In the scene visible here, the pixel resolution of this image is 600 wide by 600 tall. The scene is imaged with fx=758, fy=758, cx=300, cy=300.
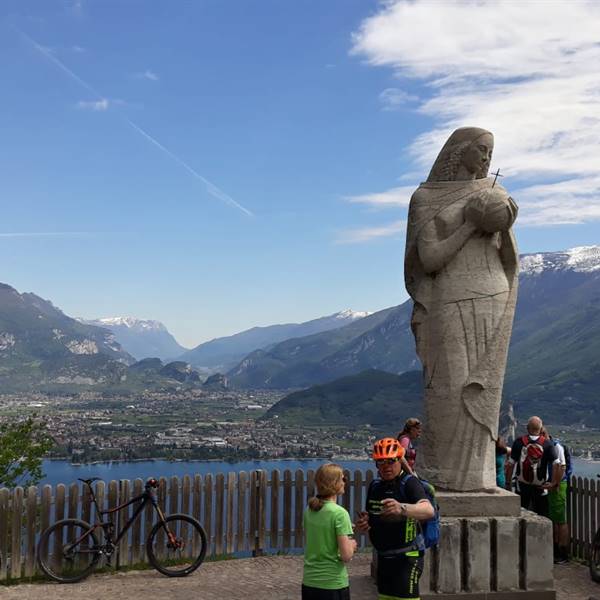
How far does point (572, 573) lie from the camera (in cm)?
1098

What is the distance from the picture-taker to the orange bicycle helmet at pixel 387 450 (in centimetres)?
536

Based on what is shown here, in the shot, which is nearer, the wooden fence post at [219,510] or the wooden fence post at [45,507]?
the wooden fence post at [45,507]

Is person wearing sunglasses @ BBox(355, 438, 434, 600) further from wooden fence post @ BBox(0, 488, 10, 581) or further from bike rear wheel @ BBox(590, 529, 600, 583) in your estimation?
wooden fence post @ BBox(0, 488, 10, 581)

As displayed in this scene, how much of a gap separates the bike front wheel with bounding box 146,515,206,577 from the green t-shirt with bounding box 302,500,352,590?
18.6 ft

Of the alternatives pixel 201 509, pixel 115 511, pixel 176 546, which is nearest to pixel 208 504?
pixel 201 509

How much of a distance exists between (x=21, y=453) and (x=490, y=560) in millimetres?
11153

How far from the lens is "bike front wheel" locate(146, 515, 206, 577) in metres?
10.8

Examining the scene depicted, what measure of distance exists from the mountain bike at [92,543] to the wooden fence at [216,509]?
29 cm

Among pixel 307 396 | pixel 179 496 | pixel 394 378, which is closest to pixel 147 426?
pixel 307 396

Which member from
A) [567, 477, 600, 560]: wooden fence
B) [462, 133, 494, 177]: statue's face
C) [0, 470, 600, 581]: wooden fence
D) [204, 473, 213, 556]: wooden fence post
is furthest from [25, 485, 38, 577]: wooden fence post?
[567, 477, 600, 560]: wooden fence

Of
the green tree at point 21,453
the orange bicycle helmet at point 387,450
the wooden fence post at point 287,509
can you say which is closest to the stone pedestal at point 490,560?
the orange bicycle helmet at point 387,450

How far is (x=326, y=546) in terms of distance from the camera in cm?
550

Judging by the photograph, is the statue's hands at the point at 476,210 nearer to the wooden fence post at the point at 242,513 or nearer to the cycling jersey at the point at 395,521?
the cycling jersey at the point at 395,521

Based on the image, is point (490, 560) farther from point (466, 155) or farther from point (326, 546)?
point (466, 155)
